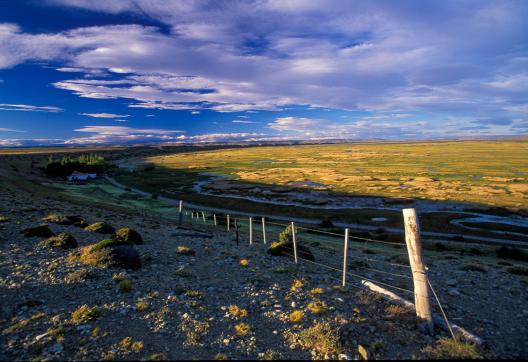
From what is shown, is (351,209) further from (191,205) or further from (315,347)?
(315,347)

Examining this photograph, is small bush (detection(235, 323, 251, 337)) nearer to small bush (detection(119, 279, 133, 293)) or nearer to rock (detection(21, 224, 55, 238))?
small bush (detection(119, 279, 133, 293))

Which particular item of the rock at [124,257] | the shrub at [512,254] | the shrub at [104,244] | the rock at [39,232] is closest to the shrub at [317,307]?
the rock at [124,257]

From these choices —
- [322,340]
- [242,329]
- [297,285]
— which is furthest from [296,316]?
[297,285]

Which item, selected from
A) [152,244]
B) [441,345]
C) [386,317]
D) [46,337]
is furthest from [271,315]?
[152,244]

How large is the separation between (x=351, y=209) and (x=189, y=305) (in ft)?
198

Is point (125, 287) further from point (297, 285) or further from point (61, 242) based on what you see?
point (61, 242)

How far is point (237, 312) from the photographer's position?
12.3 metres

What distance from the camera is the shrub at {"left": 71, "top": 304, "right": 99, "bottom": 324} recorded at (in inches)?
449

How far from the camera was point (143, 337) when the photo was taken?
1056 cm

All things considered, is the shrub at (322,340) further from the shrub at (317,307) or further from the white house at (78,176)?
the white house at (78,176)

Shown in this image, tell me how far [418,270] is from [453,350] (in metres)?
2.49

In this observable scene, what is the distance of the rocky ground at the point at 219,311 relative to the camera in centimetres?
1003

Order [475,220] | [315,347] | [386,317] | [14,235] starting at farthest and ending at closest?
[475,220] < [14,235] < [386,317] < [315,347]

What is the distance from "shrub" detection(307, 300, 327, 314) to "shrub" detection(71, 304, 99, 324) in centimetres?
769
